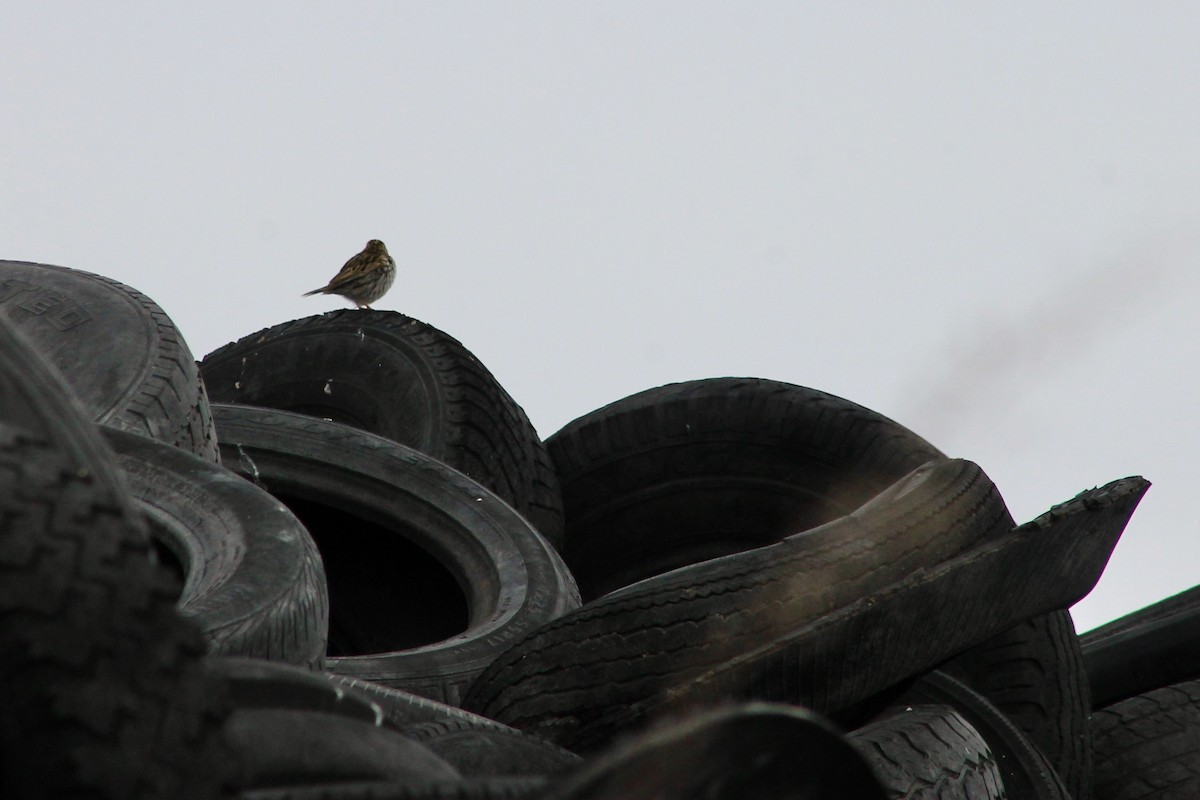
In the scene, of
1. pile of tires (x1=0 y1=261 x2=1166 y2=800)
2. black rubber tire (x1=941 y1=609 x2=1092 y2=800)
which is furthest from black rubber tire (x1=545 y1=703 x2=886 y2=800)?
black rubber tire (x1=941 y1=609 x2=1092 y2=800)

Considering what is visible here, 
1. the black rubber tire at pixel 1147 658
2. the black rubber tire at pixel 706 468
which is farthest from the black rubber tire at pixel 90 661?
the black rubber tire at pixel 706 468

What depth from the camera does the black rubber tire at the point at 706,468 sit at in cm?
790

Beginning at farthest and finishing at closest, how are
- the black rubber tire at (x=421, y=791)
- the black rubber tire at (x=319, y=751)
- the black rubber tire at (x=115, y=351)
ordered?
the black rubber tire at (x=115, y=351)
the black rubber tire at (x=319, y=751)
the black rubber tire at (x=421, y=791)

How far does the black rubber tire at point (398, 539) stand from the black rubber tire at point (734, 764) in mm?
3975

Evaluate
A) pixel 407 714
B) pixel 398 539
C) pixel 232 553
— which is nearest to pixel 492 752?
pixel 407 714

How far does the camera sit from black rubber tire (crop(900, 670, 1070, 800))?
5.66 m

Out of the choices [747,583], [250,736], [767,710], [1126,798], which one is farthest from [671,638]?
[767,710]

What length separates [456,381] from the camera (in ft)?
27.1

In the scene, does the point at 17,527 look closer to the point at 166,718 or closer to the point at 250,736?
the point at 166,718

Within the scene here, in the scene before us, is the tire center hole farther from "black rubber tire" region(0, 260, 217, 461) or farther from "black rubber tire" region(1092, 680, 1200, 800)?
"black rubber tire" region(1092, 680, 1200, 800)

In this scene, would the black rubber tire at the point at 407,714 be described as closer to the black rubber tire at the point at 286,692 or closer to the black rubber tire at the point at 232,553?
the black rubber tire at the point at 286,692

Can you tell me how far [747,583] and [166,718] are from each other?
10.8 ft

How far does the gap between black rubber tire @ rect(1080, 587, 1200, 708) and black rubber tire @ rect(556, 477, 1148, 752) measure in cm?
146

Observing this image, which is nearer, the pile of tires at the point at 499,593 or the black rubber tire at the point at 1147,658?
the pile of tires at the point at 499,593
